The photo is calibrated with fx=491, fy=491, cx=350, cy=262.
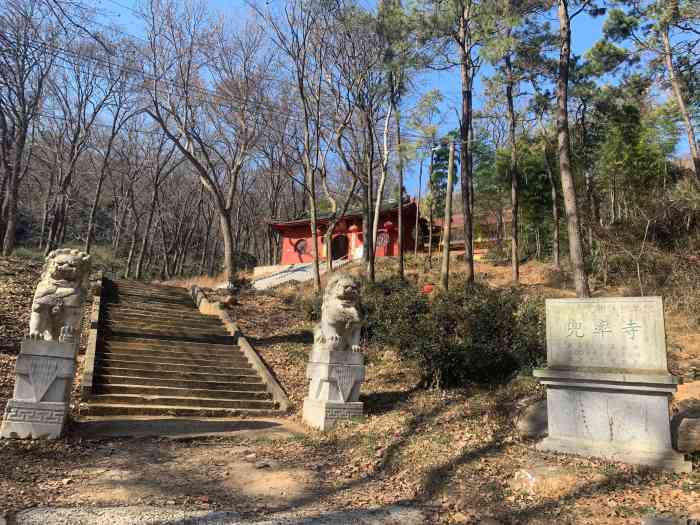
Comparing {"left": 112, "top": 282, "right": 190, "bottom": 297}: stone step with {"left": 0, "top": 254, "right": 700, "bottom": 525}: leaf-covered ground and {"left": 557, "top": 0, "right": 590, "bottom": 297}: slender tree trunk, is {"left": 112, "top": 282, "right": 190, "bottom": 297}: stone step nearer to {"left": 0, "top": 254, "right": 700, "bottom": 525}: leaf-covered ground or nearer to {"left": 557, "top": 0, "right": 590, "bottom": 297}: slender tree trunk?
{"left": 0, "top": 254, "right": 700, "bottom": 525}: leaf-covered ground

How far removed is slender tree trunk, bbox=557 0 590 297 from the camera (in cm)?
1040

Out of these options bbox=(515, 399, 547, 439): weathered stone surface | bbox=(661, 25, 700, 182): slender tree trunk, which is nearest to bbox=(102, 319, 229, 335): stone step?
bbox=(515, 399, 547, 439): weathered stone surface

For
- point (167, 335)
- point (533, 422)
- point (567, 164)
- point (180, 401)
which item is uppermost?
point (567, 164)

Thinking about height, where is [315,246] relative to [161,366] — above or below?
above

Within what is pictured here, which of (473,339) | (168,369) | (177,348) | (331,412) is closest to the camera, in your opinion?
(331,412)

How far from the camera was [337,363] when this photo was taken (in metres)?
7.49

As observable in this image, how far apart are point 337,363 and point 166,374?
4197 mm

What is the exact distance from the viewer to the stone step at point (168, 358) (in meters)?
10.0

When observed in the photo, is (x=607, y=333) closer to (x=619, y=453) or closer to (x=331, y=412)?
(x=619, y=453)

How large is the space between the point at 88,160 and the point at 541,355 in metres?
30.2

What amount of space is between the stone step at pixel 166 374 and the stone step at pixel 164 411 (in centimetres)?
114

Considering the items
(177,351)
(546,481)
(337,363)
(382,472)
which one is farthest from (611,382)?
(177,351)

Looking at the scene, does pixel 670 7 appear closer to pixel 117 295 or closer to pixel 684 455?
pixel 684 455

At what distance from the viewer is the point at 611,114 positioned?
18.7 meters
